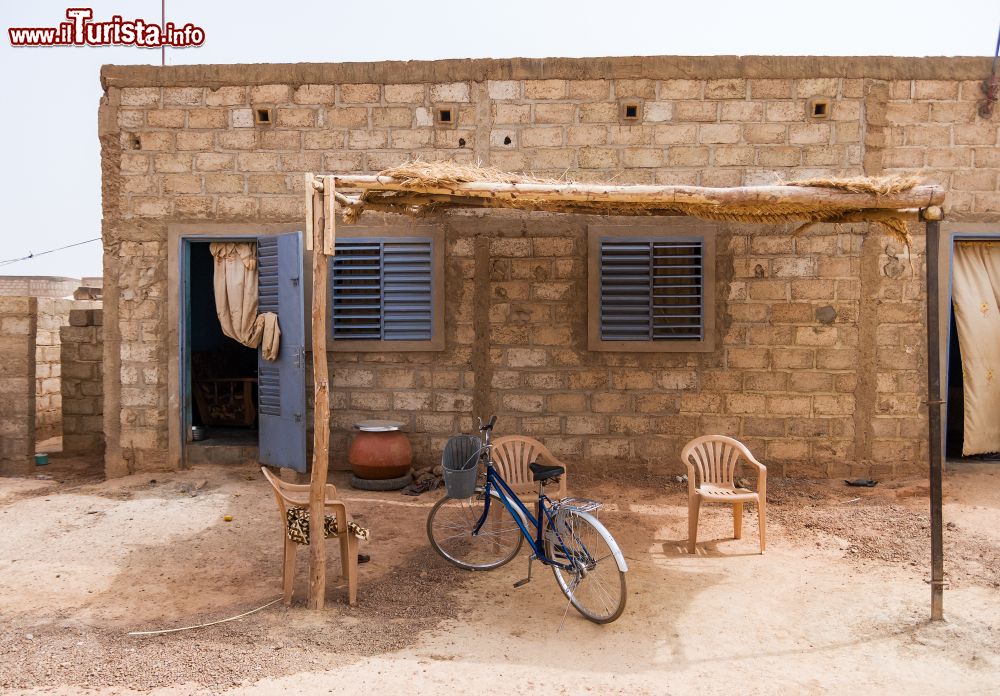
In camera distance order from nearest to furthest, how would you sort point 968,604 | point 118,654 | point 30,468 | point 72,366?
point 118,654
point 968,604
point 30,468
point 72,366

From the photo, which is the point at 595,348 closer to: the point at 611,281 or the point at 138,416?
the point at 611,281

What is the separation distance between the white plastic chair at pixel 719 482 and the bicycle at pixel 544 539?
2.69ft

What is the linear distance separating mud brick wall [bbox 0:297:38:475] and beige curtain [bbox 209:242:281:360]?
2.35 meters

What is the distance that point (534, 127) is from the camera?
743 cm

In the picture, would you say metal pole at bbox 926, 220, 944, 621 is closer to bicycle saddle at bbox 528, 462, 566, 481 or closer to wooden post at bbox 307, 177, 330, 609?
bicycle saddle at bbox 528, 462, 566, 481

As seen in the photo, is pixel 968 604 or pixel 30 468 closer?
pixel 968 604

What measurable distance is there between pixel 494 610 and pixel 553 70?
5005 millimetres

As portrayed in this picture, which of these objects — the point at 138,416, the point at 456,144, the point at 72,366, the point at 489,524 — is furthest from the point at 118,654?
the point at 72,366

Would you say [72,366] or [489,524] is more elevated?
[72,366]

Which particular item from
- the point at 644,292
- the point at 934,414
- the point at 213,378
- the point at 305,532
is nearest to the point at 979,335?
the point at 644,292

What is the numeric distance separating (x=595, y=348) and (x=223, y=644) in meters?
4.36

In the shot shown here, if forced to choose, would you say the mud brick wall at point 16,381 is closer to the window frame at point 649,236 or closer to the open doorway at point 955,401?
the window frame at point 649,236

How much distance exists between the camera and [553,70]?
24.2 ft

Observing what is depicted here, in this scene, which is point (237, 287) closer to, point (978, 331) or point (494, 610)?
point (494, 610)
